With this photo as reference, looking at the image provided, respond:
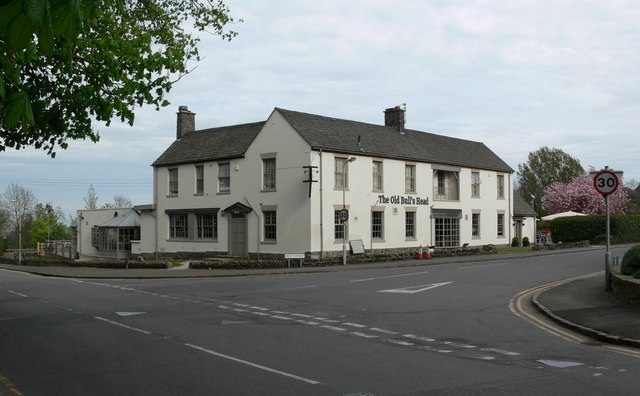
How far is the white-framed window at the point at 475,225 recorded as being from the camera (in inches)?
1814

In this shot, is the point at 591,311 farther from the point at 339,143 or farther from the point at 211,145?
the point at 211,145

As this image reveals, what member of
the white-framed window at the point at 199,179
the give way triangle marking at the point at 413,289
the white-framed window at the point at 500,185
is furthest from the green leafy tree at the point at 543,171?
the give way triangle marking at the point at 413,289

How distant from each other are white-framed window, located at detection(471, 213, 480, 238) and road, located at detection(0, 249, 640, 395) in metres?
27.6

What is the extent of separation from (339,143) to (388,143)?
17.6 ft

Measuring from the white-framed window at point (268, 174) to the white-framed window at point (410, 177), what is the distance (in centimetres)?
955

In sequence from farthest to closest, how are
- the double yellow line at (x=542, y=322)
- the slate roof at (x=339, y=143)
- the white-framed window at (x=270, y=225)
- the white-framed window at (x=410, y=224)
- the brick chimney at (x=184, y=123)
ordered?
the brick chimney at (x=184, y=123) < the white-framed window at (x=410, y=224) < the slate roof at (x=339, y=143) < the white-framed window at (x=270, y=225) < the double yellow line at (x=542, y=322)

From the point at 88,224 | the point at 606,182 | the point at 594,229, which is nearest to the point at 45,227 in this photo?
the point at 88,224

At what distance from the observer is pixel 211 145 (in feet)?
135

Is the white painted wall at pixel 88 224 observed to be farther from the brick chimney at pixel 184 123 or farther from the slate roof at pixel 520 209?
the slate roof at pixel 520 209

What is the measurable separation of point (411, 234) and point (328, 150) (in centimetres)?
975

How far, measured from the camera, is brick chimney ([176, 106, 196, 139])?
149 feet

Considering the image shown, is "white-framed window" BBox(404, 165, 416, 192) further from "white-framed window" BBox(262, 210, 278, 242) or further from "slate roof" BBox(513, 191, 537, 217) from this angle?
"slate roof" BBox(513, 191, 537, 217)

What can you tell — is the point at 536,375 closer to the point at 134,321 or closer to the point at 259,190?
the point at 134,321

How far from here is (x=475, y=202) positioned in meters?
46.2
